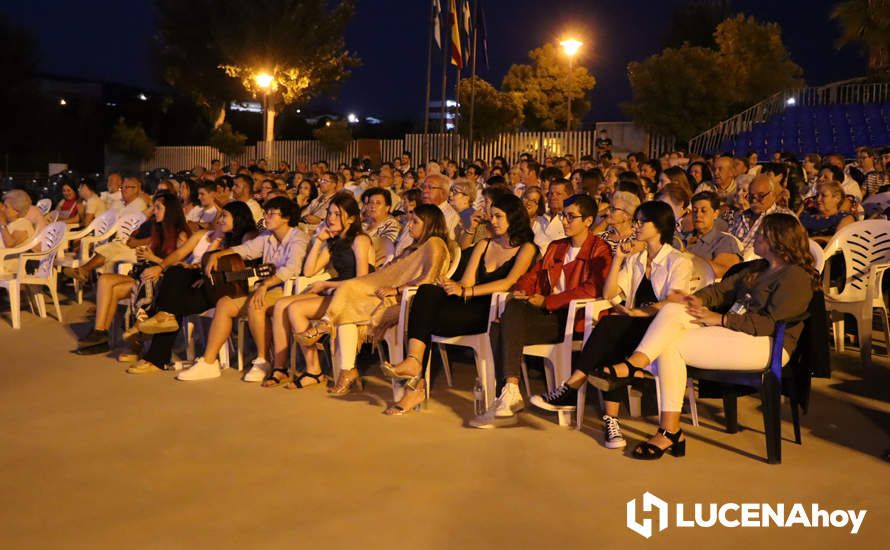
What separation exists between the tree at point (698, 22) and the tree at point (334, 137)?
1630 centimetres

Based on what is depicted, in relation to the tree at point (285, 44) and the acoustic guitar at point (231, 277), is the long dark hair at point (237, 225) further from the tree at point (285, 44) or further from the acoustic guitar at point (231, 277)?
the tree at point (285, 44)

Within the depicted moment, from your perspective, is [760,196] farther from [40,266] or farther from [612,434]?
[40,266]

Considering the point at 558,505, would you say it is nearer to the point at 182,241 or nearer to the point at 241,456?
the point at 241,456

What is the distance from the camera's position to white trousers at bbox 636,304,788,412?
4.65 meters

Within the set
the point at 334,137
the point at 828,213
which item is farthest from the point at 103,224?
the point at 334,137

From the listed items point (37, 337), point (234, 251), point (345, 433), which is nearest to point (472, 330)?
point (345, 433)

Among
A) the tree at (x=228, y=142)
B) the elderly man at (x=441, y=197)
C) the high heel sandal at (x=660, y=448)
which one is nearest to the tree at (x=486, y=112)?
the tree at (x=228, y=142)

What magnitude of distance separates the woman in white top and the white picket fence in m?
15.1

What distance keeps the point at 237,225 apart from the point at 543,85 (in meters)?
23.0

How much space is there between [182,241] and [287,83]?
2197cm

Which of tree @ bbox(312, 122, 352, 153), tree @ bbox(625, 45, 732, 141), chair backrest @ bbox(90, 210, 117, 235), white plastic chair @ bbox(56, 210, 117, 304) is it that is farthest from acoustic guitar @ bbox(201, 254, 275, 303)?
tree @ bbox(312, 122, 352, 153)

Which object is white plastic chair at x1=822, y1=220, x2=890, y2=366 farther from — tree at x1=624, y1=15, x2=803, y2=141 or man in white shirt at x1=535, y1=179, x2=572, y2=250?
tree at x1=624, y1=15, x2=803, y2=141

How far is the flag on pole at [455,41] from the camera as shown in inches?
754

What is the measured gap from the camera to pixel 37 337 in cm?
802
